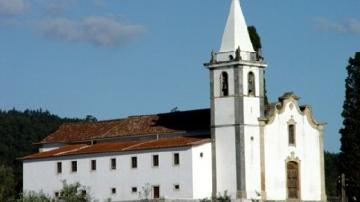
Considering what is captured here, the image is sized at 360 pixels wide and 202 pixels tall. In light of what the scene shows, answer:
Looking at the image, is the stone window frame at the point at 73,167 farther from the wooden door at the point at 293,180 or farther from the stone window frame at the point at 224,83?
the wooden door at the point at 293,180

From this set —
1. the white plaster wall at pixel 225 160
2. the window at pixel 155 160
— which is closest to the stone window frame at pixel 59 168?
the window at pixel 155 160

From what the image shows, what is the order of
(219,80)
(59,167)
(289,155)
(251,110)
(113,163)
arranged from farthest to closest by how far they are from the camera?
(59,167)
(113,163)
(289,155)
(219,80)
(251,110)

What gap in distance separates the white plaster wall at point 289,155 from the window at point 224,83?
386cm

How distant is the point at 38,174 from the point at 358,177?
25.1 meters

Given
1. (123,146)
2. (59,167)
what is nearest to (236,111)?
(123,146)

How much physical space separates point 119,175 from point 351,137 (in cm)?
1843

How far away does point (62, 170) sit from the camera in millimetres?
87625

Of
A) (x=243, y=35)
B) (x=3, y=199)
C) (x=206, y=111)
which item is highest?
(x=243, y=35)

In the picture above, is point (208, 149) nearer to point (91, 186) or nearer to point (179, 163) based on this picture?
point (179, 163)

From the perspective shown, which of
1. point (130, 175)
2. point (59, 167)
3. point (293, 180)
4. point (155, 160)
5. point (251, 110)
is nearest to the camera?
point (251, 110)

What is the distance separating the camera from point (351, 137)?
87562mm

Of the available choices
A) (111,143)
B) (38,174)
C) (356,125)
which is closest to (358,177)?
(356,125)

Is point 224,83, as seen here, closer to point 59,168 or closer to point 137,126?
point 137,126

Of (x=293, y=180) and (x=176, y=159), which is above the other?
(x=176, y=159)
